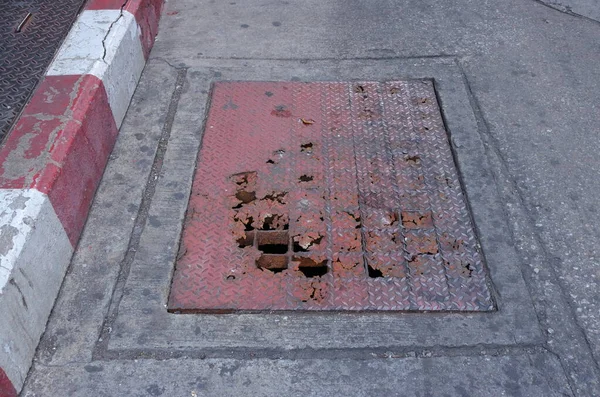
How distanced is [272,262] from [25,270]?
1.10 meters

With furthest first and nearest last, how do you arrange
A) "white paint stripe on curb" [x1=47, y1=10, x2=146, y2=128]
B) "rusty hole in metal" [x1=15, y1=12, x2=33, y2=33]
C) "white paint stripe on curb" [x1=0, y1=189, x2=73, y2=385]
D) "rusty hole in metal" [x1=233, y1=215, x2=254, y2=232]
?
"rusty hole in metal" [x1=15, y1=12, x2=33, y2=33]
"white paint stripe on curb" [x1=47, y1=10, x2=146, y2=128]
"rusty hole in metal" [x1=233, y1=215, x2=254, y2=232]
"white paint stripe on curb" [x1=0, y1=189, x2=73, y2=385]

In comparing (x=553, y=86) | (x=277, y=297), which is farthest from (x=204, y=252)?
(x=553, y=86)

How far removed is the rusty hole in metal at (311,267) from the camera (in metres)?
2.79

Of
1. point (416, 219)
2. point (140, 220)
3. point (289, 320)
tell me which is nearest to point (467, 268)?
point (416, 219)

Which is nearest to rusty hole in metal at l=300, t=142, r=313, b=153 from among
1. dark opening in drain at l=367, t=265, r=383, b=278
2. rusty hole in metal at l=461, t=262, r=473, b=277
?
dark opening in drain at l=367, t=265, r=383, b=278

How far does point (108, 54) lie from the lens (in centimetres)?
341

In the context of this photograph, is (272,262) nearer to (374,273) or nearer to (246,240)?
(246,240)

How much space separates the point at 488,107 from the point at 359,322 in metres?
1.85

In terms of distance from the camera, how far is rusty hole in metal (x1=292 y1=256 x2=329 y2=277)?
279cm

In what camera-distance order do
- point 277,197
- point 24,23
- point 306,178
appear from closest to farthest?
point 277,197
point 306,178
point 24,23

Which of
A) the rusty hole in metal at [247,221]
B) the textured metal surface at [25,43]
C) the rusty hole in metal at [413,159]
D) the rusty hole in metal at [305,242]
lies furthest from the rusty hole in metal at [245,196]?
the textured metal surface at [25,43]

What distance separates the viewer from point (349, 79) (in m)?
3.89

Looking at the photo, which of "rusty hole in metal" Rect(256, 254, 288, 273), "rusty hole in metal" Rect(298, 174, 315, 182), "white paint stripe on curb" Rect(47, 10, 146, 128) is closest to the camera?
"rusty hole in metal" Rect(256, 254, 288, 273)

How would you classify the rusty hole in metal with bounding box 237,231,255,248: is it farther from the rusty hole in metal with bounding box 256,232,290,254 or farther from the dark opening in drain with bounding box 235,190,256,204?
the dark opening in drain with bounding box 235,190,256,204
